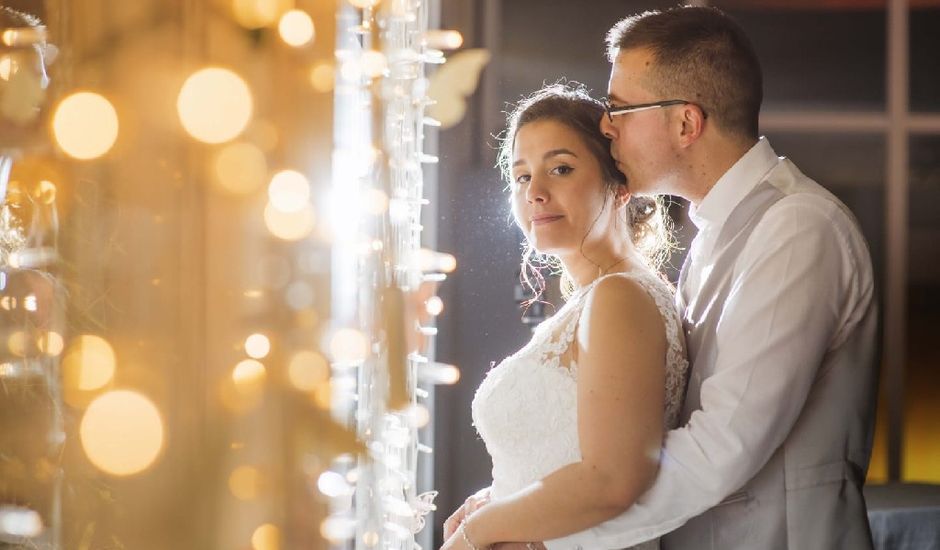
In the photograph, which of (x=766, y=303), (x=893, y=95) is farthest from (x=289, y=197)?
(x=893, y=95)

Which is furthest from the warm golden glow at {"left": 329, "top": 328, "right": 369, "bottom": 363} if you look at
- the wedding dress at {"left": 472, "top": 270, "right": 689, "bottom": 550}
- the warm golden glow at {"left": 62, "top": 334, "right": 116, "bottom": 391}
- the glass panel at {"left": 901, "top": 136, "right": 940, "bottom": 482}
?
the glass panel at {"left": 901, "top": 136, "right": 940, "bottom": 482}

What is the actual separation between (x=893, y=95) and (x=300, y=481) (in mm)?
3490

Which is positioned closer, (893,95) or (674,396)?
(674,396)

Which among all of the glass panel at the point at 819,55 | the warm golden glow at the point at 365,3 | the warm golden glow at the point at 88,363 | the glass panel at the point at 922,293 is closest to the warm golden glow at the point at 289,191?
the warm golden glow at the point at 88,363

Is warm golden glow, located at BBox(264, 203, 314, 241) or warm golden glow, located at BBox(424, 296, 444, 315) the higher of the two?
warm golden glow, located at BBox(264, 203, 314, 241)

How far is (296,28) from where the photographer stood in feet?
1.46

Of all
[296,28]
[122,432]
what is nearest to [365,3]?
[296,28]

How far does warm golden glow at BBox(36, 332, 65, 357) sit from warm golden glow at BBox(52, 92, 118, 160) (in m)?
0.09

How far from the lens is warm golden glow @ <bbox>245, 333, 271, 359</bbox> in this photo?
0.44 metres

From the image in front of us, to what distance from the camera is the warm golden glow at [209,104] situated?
0.43 meters

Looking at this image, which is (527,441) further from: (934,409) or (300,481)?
(934,409)

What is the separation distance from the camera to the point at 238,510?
1.38 ft

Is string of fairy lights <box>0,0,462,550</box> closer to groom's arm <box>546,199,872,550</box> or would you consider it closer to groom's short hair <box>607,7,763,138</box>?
groom's arm <box>546,199,872,550</box>

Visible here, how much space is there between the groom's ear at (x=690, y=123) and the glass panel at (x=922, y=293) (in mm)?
2520
